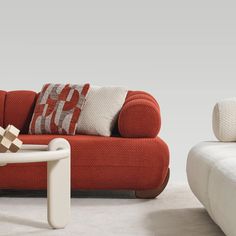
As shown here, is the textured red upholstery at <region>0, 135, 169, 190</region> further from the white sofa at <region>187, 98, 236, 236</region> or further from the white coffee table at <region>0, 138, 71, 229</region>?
the white coffee table at <region>0, 138, 71, 229</region>

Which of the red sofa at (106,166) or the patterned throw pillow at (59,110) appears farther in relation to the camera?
the patterned throw pillow at (59,110)


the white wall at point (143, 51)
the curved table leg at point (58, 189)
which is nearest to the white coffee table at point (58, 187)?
the curved table leg at point (58, 189)

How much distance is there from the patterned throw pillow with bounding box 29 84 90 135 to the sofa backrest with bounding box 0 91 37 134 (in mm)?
150

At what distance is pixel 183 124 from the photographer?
546 centimetres

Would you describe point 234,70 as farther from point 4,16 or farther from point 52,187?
point 52,187

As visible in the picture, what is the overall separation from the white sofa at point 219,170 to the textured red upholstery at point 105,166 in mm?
499

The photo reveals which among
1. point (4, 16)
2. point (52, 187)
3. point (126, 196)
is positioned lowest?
point (126, 196)

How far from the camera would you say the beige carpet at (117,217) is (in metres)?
3.20

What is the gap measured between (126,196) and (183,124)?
1326 millimetres

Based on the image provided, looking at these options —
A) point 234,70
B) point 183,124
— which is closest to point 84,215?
point 183,124

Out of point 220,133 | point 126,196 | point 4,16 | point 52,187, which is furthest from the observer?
point 4,16

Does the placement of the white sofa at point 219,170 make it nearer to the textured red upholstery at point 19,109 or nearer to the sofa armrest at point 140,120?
the sofa armrest at point 140,120

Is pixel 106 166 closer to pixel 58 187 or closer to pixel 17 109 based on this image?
pixel 58 187

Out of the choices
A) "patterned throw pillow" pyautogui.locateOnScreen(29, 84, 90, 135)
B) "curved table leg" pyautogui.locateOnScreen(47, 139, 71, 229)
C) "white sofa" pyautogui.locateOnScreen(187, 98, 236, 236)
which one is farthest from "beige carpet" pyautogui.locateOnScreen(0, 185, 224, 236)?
"patterned throw pillow" pyautogui.locateOnScreen(29, 84, 90, 135)
